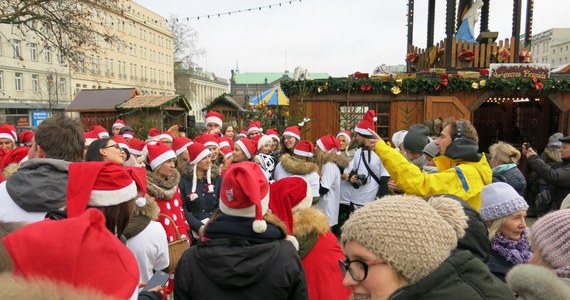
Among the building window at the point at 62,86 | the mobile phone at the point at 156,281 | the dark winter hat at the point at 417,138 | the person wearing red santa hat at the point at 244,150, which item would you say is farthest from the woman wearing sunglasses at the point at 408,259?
the building window at the point at 62,86

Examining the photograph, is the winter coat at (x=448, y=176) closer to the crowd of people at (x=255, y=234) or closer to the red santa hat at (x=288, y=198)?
the crowd of people at (x=255, y=234)

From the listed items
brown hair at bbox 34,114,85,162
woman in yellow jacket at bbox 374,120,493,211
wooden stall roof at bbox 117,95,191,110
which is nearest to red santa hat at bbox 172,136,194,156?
brown hair at bbox 34,114,85,162

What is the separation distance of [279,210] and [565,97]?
435 inches

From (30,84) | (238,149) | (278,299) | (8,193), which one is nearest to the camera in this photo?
(278,299)

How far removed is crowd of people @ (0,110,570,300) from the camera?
4.55 ft

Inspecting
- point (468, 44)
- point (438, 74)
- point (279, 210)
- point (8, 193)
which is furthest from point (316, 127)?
point (8, 193)

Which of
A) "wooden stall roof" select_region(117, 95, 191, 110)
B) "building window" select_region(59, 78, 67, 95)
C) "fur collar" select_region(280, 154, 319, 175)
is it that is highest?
"building window" select_region(59, 78, 67, 95)

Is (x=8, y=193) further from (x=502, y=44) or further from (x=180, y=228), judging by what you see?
(x=502, y=44)

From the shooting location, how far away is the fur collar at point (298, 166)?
5.73m

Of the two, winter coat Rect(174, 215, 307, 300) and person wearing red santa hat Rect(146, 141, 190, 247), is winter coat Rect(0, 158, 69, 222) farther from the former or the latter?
person wearing red santa hat Rect(146, 141, 190, 247)

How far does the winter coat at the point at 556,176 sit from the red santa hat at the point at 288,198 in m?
4.03

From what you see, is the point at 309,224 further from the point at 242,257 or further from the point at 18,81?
the point at 18,81

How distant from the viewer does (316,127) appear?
12.1 m

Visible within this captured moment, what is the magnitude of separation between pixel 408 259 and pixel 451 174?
2.09m
